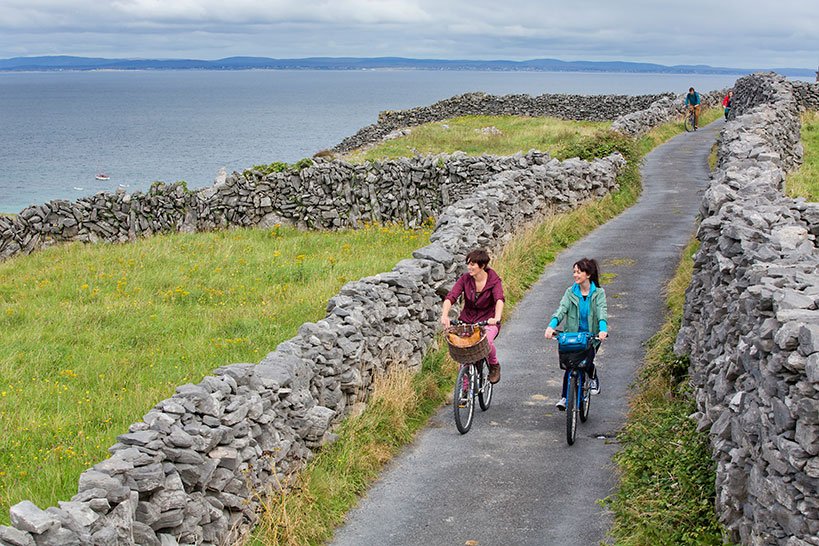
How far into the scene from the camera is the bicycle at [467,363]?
11469 millimetres

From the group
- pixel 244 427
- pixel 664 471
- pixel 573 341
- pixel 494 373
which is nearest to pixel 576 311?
pixel 573 341

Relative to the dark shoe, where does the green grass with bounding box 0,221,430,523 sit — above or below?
below

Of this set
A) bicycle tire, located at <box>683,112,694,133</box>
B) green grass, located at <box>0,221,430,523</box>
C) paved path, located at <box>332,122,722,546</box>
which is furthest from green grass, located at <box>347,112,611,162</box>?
paved path, located at <box>332,122,722,546</box>

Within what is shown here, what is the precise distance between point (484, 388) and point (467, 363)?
111 centimetres

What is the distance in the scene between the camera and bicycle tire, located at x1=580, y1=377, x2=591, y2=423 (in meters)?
11.9

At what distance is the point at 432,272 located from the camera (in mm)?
15430

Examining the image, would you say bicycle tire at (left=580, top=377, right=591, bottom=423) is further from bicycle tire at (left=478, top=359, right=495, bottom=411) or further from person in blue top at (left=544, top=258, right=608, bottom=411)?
bicycle tire at (left=478, top=359, right=495, bottom=411)

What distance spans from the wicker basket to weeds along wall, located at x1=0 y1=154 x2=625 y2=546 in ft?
4.29

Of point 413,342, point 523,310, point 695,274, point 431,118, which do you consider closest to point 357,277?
point 523,310

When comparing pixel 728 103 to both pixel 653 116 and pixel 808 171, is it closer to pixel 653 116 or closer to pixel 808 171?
pixel 653 116

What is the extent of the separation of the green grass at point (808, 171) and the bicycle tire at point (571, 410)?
404 inches

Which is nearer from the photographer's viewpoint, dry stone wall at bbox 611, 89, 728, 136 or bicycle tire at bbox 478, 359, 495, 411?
bicycle tire at bbox 478, 359, 495, 411

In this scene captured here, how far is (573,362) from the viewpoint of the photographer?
1129cm

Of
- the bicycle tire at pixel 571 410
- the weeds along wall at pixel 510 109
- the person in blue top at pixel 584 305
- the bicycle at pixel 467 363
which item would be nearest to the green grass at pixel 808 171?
the person in blue top at pixel 584 305
